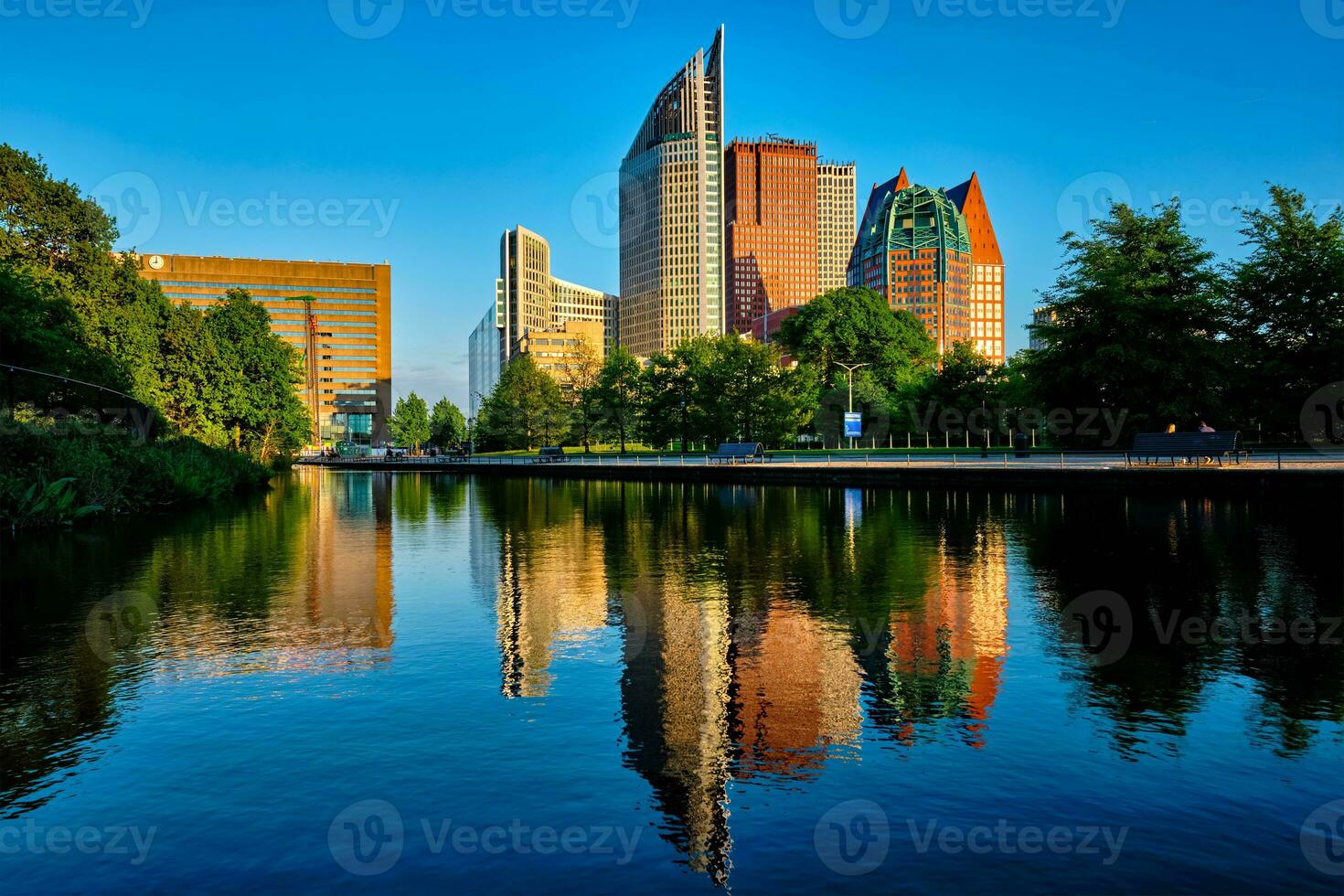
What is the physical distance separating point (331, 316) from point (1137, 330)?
17593 cm

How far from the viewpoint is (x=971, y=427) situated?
271 feet

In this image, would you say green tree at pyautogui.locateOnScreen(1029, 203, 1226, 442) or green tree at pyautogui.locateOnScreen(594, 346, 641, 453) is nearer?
green tree at pyautogui.locateOnScreen(1029, 203, 1226, 442)

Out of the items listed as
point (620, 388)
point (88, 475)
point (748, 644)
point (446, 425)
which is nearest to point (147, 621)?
point (748, 644)

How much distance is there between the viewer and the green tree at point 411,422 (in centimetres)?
16050

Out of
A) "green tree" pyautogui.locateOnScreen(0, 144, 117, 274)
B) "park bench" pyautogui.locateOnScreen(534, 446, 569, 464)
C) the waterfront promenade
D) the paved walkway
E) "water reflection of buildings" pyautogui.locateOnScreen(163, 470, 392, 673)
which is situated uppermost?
"green tree" pyautogui.locateOnScreen(0, 144, 117, 274)

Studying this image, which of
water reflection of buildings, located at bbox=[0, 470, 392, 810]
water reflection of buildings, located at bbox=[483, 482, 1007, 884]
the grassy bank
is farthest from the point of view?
the grassy bank

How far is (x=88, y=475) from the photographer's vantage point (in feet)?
90.5

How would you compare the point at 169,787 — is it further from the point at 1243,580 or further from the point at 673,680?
the point at 1243,580

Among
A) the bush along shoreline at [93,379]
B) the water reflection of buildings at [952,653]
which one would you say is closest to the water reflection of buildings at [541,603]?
Result: the water reflection of buildings at [952,653]

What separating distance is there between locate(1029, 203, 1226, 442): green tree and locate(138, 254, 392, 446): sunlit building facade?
15687 cm

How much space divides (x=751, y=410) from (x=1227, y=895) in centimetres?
6761

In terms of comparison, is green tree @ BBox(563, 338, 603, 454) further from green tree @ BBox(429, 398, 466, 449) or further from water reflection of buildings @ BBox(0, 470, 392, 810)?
water reflection of buildings @ BBox(0, 470, 392, 810)

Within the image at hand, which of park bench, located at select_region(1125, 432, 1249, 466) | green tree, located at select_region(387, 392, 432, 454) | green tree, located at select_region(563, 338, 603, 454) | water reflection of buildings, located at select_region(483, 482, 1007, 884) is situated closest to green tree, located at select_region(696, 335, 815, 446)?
green tree, located at select_region(563, 338, 603, 454)

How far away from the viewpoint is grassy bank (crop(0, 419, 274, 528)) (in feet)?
79.7
